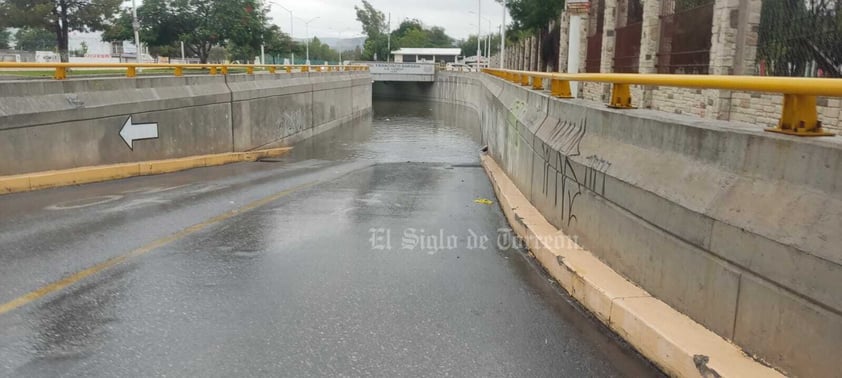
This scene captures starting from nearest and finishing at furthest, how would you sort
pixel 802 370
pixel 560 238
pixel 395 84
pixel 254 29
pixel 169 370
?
pixel 802 370 < pixel 169 370 < pixel 560 238 < pixel 254 29 < pixel 395 84

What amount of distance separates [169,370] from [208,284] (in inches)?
73.6

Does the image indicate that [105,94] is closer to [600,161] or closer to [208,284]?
[208,284]

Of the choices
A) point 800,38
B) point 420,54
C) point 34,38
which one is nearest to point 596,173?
point 800,38

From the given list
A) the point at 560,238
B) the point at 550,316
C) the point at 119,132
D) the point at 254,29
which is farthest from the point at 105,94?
the point at 254,29

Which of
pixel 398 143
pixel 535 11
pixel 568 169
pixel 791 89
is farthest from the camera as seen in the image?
pixel 535 11

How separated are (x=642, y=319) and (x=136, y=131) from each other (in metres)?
12.7

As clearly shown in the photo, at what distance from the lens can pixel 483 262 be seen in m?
7.14

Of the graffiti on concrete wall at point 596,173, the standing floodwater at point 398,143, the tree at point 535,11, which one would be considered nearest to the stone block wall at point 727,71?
the graffiti on concrete wall at point 596,173

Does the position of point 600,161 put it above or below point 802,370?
above

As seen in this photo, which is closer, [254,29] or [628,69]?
[628,69]

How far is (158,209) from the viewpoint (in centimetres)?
967

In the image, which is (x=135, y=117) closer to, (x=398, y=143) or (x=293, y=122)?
(x=293, y=122)

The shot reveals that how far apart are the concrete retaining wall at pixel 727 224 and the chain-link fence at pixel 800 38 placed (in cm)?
490

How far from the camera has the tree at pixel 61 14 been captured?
149 ft
